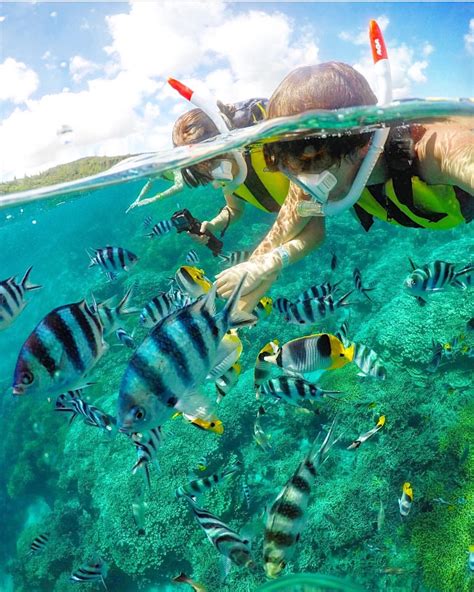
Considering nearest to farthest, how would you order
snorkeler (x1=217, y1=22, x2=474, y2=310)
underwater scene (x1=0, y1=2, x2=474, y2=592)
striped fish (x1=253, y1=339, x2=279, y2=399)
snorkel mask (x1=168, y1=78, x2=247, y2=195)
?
underwater scene (x1=0, y1=2, x2=474, y2=592)
snorkeler (x1=217, y1=22, x2=474, y2=310)
snorkel mask (x1=168, y1=78, x2=247, y2=195)
striped fish (x1=253, y1=339, x2=279, y2=399)

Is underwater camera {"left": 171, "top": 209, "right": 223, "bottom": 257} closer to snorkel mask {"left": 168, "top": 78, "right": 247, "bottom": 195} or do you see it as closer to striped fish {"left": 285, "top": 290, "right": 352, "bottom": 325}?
snorkel mask {"left": 168, "top": 78, "right": 247, "bottom": 195}

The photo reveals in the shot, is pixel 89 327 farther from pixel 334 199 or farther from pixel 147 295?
pixel 147 295

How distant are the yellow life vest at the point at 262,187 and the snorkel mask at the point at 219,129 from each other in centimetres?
18

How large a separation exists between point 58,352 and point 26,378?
9.2 inches

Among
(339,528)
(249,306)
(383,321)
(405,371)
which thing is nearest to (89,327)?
(249,306)

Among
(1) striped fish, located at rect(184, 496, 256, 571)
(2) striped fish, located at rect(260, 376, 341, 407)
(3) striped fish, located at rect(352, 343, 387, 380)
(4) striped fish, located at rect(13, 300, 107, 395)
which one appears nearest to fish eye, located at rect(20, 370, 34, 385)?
(4) striped fish, located at rect(13, 300, 107, 395)

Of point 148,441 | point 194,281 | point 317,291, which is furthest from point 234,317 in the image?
point 317,291

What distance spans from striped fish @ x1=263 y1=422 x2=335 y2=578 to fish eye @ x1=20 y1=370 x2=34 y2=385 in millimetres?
1956

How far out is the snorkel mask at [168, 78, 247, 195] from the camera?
397 cm

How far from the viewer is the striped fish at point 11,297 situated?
12.5ft

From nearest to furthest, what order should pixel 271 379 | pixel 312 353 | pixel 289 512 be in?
1. pixel 289 512
2. pixel 312 353
3. pixel 271 379

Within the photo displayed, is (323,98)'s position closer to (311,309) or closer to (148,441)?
(311,309)

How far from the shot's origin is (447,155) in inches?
107

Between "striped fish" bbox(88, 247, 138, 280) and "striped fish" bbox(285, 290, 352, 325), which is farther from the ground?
"striped fish" bbox(88, 247, 138, 280)
